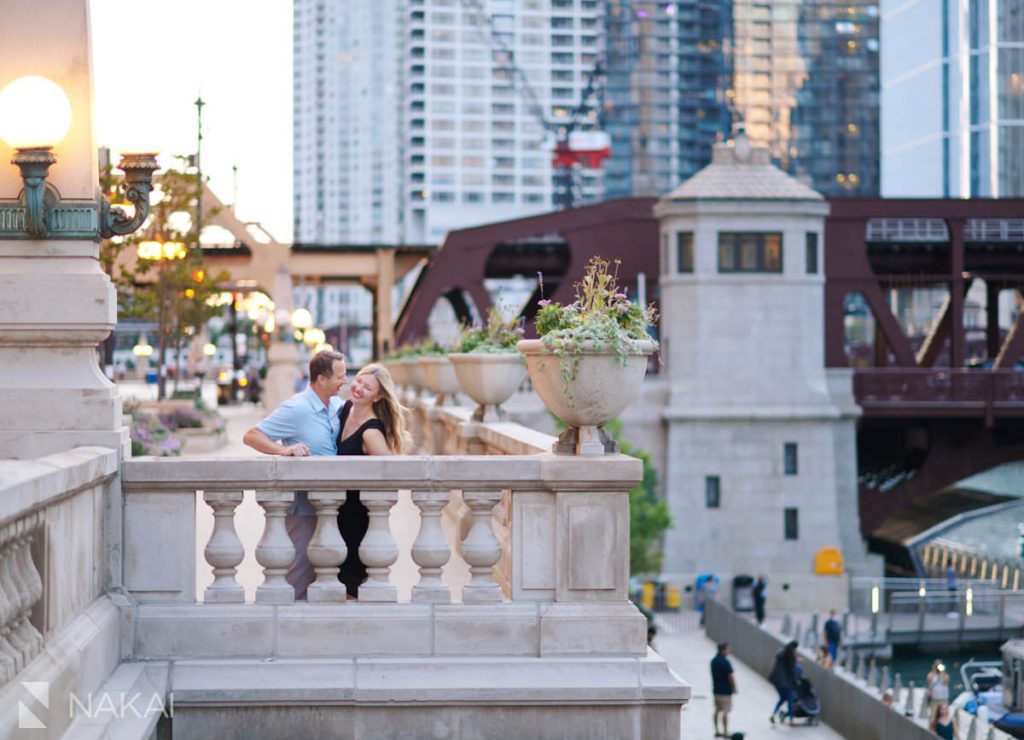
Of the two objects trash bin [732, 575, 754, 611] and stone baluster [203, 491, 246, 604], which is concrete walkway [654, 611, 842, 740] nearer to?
trash bin [732, 575, 754, 611]

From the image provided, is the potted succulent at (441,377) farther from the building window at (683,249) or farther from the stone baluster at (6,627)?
the building window at (683,249)

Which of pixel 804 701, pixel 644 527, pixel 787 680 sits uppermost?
pixel 644 527

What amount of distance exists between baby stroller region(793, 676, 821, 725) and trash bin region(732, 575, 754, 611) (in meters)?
27.0

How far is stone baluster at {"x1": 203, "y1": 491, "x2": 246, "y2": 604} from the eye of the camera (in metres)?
7.87

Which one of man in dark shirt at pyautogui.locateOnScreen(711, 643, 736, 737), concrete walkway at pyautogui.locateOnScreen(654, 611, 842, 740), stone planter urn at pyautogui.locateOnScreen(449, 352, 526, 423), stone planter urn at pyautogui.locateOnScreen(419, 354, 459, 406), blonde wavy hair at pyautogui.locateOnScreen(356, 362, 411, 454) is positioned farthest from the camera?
concrete walkway at pyautogui.locateOnScreen(654, 611, 842, 740)

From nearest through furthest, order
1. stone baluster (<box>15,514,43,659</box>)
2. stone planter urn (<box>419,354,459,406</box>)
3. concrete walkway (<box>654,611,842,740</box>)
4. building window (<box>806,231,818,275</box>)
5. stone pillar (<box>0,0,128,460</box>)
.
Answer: stone baluster (<box>15,514,43,659</box>) < stone pillar (<box>0,0,128,460</box>) < stone planter urn (<box>419,354,459,406</box>) < concrete walkway (<box>654,611,842,740</box>) < building window (<box>806,231,818,275</box>)

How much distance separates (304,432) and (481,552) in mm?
1749

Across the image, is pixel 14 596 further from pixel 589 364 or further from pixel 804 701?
pixel 804 701

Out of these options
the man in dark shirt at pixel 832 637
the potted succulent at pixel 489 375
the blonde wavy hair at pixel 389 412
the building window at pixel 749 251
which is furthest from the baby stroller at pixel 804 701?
the building window at pixel 749 251

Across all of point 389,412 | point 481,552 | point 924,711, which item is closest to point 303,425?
point 389,412

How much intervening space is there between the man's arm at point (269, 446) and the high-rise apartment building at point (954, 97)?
119 meters

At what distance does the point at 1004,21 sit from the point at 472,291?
83.0 metres

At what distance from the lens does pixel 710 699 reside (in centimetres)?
3150

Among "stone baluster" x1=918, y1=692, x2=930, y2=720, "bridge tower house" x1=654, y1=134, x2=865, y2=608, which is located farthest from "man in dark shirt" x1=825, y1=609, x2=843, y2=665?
"bridge tower house" x1=654, y1=134, x2=865, y2=608
